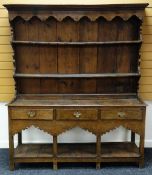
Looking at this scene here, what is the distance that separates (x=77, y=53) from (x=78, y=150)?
1.08 meters

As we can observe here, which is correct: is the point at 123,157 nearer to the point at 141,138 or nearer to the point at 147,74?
the point at 141,138

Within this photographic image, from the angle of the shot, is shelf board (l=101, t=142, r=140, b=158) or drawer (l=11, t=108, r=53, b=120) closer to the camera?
drawer (l=11, t=108, r=53, b=120)

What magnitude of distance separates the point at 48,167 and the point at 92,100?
2.84 feet

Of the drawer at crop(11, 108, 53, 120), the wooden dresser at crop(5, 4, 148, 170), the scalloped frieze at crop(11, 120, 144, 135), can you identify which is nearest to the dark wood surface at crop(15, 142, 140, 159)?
the wooden dresser at crop(5, 4, 148, 170)

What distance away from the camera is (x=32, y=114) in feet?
9.23

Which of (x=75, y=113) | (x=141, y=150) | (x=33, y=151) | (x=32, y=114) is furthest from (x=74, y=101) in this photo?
(x=141, y=150)

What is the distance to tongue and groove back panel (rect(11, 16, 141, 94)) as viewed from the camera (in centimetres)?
308

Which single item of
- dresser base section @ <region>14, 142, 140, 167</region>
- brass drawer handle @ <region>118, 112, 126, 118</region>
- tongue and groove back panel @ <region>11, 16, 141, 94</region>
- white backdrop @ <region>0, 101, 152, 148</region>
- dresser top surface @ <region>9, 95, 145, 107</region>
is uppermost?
tongue and groove back panel @ <region>11, 16, 141, 94</region>

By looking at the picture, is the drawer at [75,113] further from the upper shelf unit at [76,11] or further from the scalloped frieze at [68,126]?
the upper shelf unit at [76,11]

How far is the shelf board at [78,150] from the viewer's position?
9.71 feet

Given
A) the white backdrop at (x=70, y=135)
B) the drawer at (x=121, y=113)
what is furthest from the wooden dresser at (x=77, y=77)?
the white backdrop at (x=70, y=135)

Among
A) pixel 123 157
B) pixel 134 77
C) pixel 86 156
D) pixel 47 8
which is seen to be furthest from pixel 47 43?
pixel 123 157

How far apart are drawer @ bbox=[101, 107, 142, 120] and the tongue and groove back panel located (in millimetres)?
432

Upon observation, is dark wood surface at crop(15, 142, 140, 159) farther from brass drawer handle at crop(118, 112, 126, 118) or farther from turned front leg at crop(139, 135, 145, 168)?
brass drawer handle at crop(118, 112, 126, 118)
